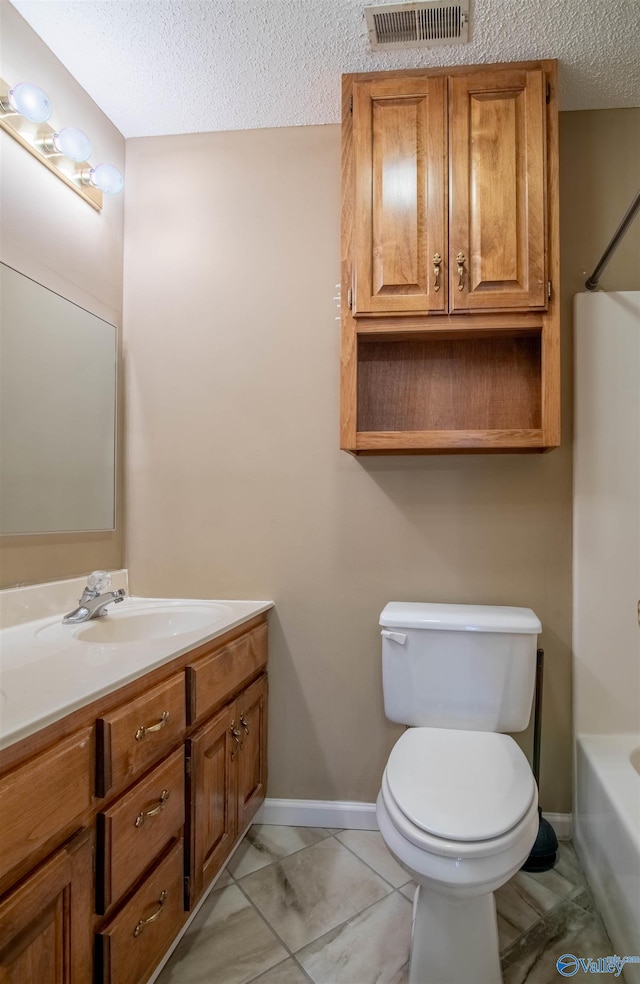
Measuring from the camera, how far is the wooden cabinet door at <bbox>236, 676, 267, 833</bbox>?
168 cm

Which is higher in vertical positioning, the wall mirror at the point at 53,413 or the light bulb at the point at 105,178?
the light bulb at the point at 105,178

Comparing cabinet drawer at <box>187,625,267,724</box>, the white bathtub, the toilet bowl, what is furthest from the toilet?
cabinet drawer at <box>187,625,267,724</box>

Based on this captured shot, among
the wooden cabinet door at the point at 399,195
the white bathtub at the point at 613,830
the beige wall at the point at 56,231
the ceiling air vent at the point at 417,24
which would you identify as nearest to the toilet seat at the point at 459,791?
the white bathtub at the point at 613,830

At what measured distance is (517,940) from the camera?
1.42m

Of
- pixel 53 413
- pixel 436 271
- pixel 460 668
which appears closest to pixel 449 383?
pixel 436 271

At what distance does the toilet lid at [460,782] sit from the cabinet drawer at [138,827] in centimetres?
52

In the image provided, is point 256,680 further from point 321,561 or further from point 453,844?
point 453,844

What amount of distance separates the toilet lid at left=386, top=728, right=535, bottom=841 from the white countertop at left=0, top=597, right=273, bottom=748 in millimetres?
604

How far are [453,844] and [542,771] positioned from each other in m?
0.88

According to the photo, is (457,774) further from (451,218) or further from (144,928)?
(451,218)

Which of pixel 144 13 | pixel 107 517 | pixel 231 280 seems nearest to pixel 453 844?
pixel 107 517

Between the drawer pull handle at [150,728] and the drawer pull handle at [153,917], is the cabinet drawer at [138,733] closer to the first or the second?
the drawer pull handle at [150,728]

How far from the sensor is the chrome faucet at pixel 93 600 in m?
1.53

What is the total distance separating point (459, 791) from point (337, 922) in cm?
58
